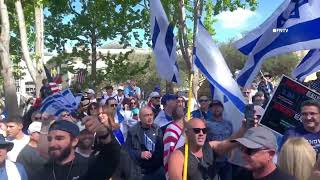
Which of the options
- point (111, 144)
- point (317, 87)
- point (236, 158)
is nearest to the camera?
point (111, 144)

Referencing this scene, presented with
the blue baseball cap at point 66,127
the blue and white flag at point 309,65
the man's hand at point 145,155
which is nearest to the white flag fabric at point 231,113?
the man's hand at point 145,155

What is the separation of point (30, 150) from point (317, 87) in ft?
14.8

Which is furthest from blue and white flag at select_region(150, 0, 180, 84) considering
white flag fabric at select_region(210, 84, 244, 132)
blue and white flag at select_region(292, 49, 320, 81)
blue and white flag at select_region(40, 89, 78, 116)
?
blue and white flag at select_region(40, 89, 78, 116)

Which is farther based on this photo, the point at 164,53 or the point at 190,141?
the point at 164,53

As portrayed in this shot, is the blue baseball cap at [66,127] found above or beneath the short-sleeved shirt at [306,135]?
above

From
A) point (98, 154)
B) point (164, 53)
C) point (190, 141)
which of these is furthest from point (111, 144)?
point (164, 53)

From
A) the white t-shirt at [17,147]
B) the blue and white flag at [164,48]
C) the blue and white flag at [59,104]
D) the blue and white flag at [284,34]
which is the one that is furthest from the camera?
the blue and white flag at [59,104]

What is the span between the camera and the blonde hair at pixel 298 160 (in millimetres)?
4320

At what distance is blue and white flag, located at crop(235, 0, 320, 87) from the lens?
22.7ft

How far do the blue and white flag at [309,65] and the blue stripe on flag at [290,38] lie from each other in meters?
1.20

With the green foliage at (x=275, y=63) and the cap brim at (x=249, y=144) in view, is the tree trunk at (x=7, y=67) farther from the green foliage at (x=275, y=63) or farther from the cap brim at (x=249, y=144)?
the green foliage at (x=275, y=63)

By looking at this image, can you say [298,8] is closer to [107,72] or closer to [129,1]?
[129,1]

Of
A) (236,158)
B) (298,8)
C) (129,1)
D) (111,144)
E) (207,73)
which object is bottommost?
(236,158)

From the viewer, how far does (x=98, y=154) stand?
4.72 meters
